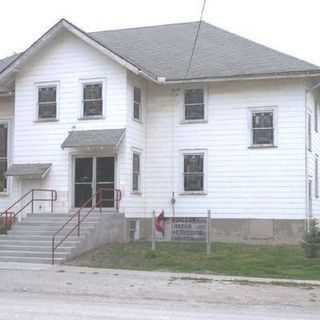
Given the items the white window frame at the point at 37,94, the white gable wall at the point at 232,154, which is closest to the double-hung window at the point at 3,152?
the white window frame at the point at 37,94

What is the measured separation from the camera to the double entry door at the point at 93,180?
85.1ft

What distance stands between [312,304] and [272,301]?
2.64 ft

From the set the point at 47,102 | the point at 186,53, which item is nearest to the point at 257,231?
the point at 186,53

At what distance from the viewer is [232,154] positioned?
85.8 feet

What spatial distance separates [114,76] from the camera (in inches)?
1022

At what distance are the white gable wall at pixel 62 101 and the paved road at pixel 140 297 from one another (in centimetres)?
775

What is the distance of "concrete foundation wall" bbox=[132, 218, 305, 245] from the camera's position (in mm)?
25156

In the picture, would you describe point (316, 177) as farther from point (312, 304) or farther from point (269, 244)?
point (312, 304)

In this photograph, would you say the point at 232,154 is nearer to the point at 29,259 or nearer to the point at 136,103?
the point at 136,103

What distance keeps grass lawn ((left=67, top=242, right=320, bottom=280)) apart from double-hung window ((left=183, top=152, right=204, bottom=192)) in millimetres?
3135

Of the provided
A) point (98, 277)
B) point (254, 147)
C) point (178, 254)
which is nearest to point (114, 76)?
point (254, 147)

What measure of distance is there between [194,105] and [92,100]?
13.2ft

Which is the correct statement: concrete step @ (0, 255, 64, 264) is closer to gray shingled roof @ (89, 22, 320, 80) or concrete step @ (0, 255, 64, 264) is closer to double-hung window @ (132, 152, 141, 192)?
double-hung window @ (132, 152, 141, 192)

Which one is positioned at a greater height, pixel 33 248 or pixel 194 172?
pixel 194 172
